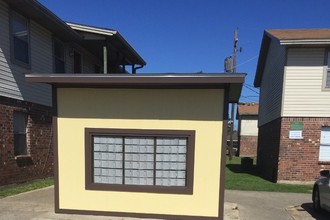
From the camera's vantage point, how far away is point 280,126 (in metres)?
11.9

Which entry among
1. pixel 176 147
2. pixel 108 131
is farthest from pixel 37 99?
pixel 176 147

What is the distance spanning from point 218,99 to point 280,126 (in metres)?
6.72

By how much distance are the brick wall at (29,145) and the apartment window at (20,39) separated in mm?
1482

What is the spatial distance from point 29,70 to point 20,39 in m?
1.08

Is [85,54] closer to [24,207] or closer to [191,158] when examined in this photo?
[24,207]

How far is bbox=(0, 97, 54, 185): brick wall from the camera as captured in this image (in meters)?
8.95

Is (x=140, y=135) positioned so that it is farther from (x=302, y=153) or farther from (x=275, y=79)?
(x=275, y=79)

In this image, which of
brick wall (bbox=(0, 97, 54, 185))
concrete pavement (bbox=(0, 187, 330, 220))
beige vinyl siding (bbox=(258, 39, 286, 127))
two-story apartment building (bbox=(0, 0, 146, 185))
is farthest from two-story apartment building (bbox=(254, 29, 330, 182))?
brick wall (bbox=(0, 97, 54, 185))

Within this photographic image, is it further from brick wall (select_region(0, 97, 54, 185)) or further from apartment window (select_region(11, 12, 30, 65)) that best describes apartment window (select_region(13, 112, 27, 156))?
apartment window (select_region(11, 12, 30, 65))

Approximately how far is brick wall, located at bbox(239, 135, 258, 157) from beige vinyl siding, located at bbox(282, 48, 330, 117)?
21252 millimetres

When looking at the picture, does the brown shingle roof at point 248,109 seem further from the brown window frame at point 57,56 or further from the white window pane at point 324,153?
the brown window frame at point 57,56

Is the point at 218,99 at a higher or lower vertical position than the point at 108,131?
higher

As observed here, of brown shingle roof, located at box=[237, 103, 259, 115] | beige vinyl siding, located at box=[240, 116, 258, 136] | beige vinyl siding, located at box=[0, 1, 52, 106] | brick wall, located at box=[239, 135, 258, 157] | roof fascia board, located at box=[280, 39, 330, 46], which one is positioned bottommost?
beige vinyl siding, located at box=[0, 1, 52, 106]

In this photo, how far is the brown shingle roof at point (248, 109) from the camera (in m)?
32.8
